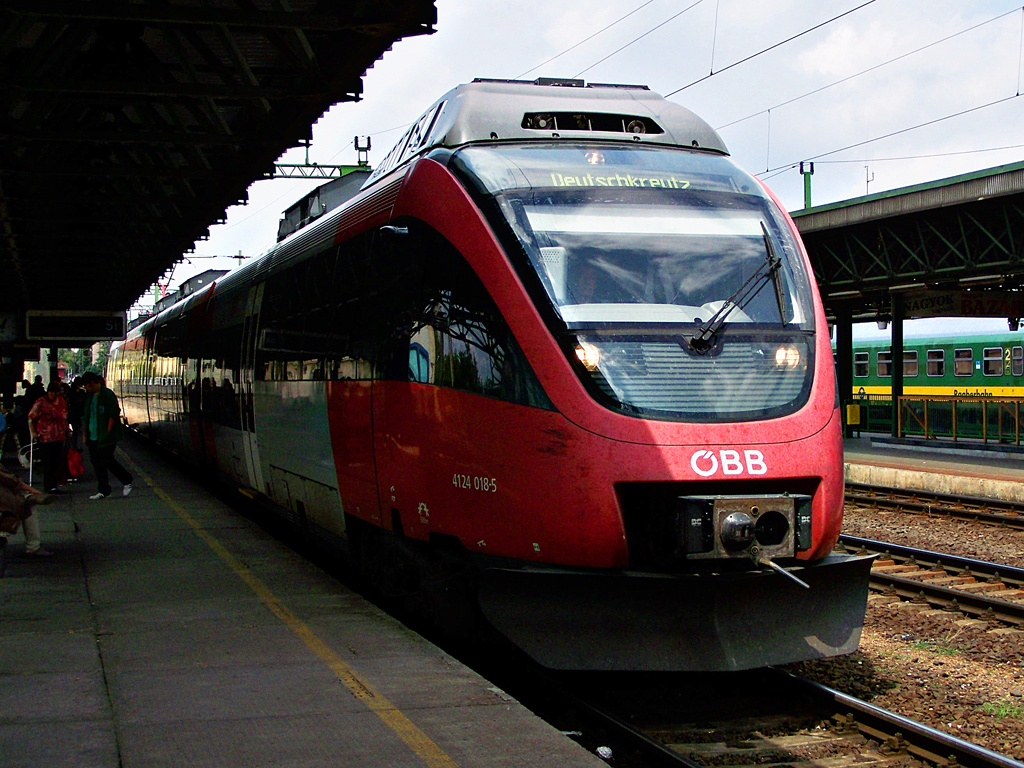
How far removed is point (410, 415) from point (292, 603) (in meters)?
1.75

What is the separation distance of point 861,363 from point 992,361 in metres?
6.70

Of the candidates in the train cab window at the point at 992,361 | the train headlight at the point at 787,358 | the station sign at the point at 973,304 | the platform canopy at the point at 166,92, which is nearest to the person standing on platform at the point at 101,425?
the platform canopy at the point at 166,92

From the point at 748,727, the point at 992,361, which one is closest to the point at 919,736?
the point at 748,727

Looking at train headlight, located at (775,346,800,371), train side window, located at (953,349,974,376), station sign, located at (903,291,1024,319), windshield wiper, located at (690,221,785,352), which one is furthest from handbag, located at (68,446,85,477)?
train side window, located at (953,349,974,376)

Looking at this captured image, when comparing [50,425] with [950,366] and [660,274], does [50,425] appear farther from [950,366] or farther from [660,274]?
[950,366]

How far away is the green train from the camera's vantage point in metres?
31.4

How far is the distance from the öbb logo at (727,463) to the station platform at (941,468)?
42.9 feet

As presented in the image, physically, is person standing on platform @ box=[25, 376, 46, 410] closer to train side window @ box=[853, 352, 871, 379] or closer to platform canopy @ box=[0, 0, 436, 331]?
platform canopy @ box=[0, 0, 436, 331]

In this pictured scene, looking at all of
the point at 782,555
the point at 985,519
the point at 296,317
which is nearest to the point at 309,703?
the point at 782,555

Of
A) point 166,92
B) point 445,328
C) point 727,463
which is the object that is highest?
point 166,92

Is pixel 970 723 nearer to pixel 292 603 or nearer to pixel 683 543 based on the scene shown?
pixel 683 543

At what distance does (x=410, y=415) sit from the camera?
7.23m

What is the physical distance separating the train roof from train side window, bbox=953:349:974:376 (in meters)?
26.8

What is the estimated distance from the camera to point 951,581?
419 inches
